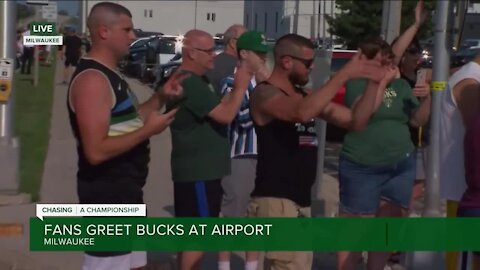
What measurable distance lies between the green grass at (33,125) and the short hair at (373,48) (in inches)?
164

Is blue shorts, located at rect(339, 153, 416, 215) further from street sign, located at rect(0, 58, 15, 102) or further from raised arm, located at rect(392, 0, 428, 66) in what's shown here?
street sign, located at rect(0, 58, 15, 102)

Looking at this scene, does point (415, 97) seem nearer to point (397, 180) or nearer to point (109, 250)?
point (397, 180)

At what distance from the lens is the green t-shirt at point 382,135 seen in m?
6.13

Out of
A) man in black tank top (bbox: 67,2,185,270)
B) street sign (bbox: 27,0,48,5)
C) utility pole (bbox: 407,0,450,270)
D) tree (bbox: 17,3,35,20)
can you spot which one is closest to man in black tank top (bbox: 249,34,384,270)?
man in black tank top (bbox: 67,2,185,270)

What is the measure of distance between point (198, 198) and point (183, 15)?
514 centimetres

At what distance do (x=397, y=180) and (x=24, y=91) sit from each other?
18.4 meters

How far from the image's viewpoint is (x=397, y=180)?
249 inches

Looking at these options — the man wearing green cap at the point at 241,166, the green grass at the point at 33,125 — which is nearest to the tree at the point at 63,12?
the green grass at the point at 33,125

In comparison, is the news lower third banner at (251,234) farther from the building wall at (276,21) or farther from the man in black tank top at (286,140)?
the building wall at (276,21)

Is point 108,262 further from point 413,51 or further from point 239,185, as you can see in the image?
point 413,51

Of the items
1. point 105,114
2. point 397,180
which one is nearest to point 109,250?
point 105,114

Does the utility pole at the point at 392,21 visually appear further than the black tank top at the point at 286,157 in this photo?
Yes

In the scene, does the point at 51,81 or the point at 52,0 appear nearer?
the point at 52,0

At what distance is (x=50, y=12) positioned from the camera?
373 inches
